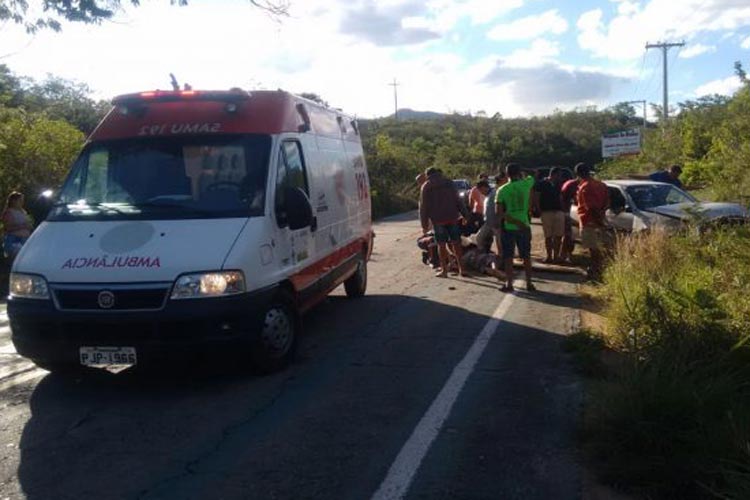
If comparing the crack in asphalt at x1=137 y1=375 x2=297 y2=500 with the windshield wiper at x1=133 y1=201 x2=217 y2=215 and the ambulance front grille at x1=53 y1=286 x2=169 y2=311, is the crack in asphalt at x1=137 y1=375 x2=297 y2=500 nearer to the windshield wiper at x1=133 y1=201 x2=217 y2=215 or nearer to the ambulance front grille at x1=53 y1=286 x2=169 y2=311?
the ambulance front grille at x1=53 y1=286 x2=169 y2=311

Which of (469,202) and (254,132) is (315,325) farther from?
(469,202)

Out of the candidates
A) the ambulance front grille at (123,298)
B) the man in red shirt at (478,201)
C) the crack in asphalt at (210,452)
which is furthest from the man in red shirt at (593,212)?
the ambulance front grille at (123,298)

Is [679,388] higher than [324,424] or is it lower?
higher

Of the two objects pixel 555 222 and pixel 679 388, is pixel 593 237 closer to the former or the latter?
pixel 555 222

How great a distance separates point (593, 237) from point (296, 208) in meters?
6.97

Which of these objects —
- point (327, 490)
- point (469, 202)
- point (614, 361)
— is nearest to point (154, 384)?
point (327, 490)

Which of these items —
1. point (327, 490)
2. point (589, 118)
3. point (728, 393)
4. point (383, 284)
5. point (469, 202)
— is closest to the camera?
point (327, 490)

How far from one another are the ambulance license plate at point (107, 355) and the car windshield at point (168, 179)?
3.79 feet

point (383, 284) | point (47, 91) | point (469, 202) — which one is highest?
point (47, 91)

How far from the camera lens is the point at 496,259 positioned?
41.8 feet

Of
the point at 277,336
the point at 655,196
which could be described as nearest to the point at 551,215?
the point at 655,196

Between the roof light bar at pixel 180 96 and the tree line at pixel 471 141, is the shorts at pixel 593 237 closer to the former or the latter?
the tree line at pixel 471 141

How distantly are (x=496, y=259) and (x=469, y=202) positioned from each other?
2.76 metres

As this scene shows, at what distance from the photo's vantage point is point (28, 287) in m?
6.16
